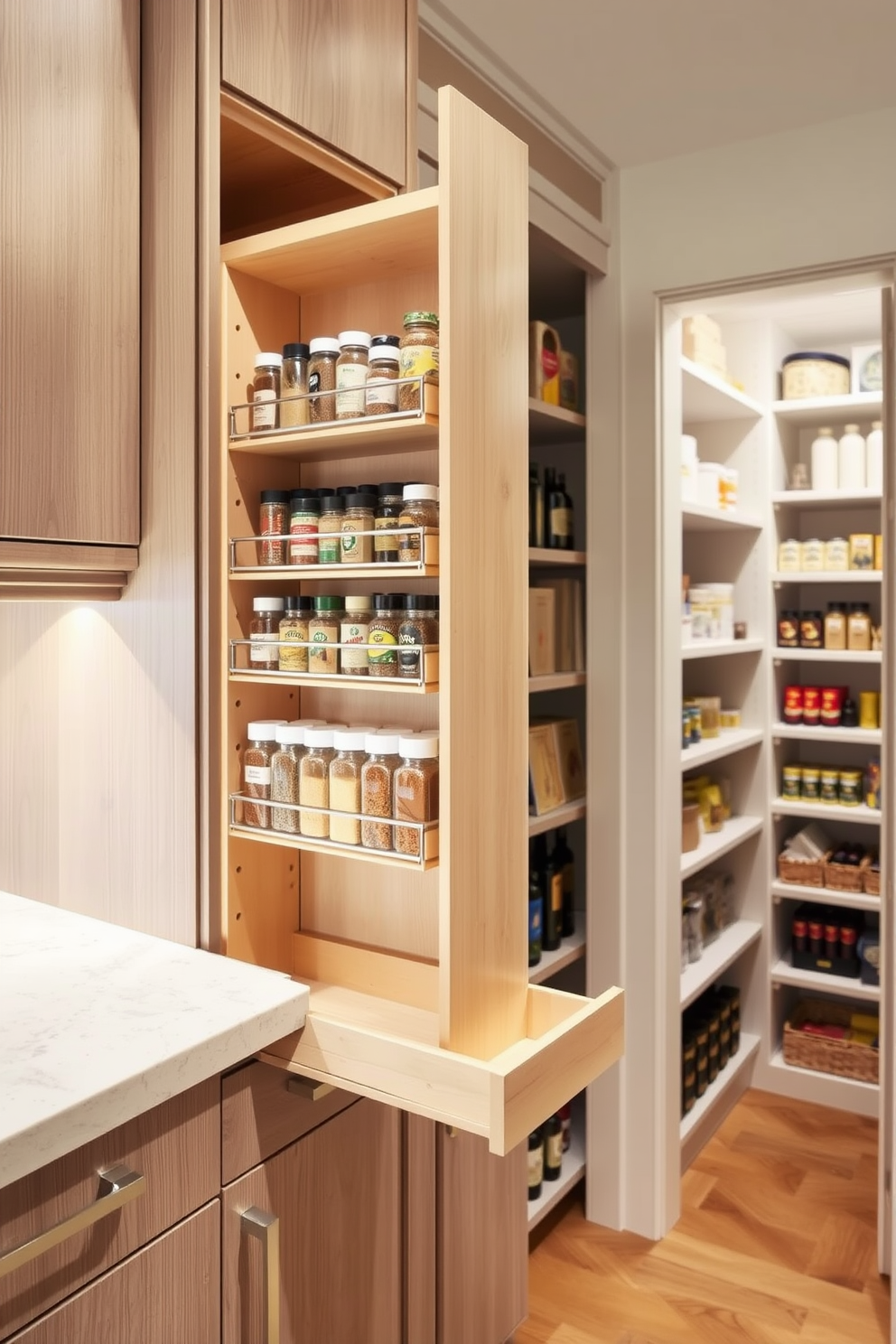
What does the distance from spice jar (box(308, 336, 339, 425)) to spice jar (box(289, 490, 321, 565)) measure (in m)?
0.10

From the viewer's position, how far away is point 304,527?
1332mm

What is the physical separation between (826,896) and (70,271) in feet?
9.23

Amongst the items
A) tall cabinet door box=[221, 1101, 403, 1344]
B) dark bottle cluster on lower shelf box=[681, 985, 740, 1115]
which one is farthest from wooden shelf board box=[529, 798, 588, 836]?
tall cabinet door box=[221, 1101, 403, 1344]

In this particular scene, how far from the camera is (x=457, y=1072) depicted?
1104mm

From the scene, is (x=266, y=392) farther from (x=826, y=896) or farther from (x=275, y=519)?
(x=826, y=896)

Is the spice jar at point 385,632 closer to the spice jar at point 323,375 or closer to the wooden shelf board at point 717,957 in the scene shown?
the spice jar at point 323,375

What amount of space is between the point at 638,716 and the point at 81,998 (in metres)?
1.56

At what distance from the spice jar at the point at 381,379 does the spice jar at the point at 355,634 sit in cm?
24

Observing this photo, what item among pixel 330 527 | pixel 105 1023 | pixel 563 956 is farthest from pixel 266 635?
pixel 563 956

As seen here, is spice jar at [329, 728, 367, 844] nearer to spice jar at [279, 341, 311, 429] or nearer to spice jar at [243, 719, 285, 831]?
spice jar at [243, 719, 285, 831]

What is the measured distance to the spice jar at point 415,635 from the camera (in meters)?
1.22

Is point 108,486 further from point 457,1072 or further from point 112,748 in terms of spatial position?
point 457,1072

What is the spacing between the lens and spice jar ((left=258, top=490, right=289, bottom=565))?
1375mm

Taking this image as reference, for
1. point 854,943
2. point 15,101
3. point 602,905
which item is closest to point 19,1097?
point 15,101
